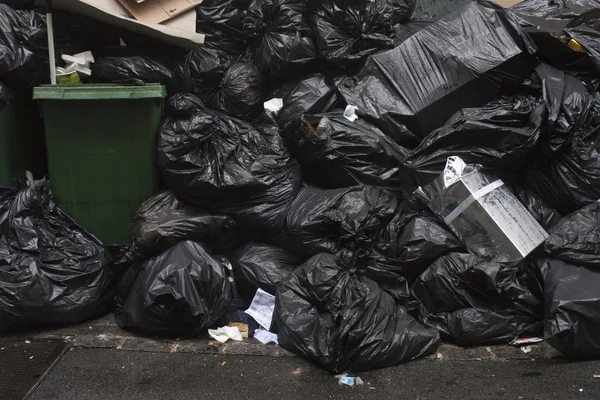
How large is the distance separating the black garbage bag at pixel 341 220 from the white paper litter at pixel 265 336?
1.44 ft

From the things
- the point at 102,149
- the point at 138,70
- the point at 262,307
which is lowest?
the point at 262,307

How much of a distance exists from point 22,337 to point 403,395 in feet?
5.99

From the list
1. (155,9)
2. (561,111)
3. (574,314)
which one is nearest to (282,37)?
(155,9)

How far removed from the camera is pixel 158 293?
2.76m

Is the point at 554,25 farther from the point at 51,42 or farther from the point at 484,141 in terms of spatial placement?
the point at 51,42

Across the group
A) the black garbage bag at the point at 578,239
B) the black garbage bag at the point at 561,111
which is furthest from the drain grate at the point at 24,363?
the black garbage bag at the point at 561,111

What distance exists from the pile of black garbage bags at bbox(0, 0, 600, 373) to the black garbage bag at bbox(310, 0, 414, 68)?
12mm

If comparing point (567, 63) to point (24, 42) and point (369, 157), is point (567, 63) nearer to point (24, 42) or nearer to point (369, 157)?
point (369, 157)

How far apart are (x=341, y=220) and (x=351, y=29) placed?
1.21 meters

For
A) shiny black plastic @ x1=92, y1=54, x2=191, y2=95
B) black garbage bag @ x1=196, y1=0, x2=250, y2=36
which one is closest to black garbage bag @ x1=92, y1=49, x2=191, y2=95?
shiny black plastic @ x1=92, y1=54, x2=191, y2=95

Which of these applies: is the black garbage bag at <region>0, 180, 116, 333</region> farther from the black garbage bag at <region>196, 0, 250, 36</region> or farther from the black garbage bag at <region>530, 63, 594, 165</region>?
the black garbage bag at <region>530, 63, 594, 165</region>

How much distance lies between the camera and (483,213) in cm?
285

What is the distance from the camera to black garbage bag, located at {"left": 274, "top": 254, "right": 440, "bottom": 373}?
260 centimetres

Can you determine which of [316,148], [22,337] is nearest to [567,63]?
[316,148]
